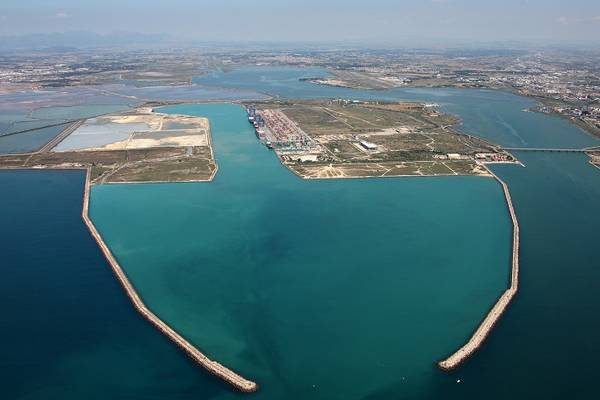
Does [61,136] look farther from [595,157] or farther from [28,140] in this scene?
[595,157]

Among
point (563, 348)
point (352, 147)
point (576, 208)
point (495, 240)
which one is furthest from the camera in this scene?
point (352, 147)

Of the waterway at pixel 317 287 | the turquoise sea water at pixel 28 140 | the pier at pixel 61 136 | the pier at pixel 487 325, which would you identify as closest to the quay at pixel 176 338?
the waterway at pixel 317 287

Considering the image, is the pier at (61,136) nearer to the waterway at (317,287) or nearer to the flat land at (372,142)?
the waterway at (317,287)

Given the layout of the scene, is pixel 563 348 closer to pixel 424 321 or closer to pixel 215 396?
pixel 424 321

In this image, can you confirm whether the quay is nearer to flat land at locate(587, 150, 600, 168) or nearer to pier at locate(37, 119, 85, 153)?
pier at locate(37, 119, 85, 153)

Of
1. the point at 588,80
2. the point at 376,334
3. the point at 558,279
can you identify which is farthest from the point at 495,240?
the point at 588,80
